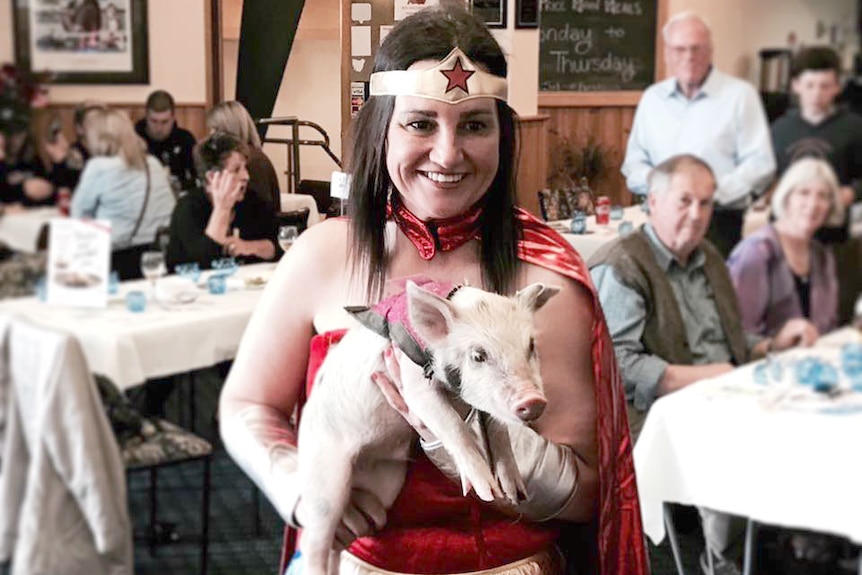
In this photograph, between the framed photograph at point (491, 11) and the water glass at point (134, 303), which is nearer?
the water glass at point (134, 303)

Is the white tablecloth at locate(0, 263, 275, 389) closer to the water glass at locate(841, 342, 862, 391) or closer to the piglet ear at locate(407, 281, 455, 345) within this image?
the piglet ear at locate(407, 281, 455, 345)

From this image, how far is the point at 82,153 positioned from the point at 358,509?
459 millimetres

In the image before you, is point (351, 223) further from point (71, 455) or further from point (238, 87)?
point (71, 455)

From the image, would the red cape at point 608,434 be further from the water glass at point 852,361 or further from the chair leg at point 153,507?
the chair leg at point 153,507

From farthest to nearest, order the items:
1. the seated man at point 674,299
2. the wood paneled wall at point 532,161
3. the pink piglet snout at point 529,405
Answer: the seated man at point 674,299 < the wood paneled wall at point 532,161 < the pink piglet snout at point 529,405

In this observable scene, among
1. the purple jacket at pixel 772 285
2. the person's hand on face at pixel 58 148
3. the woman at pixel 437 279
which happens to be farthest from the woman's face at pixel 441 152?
the purple jacket at pixel 772 285

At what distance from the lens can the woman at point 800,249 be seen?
1478 mm

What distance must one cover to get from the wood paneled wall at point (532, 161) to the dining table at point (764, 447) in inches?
16.8

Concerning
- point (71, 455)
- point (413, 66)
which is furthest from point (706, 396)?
point (71, 455)

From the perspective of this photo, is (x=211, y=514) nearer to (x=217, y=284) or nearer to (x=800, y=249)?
(x=217, y=284)

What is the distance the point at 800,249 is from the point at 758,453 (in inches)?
13.3

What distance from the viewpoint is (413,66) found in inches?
44.2

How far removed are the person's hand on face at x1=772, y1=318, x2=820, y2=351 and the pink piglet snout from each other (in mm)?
631

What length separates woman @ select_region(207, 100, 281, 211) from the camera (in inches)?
47.4
